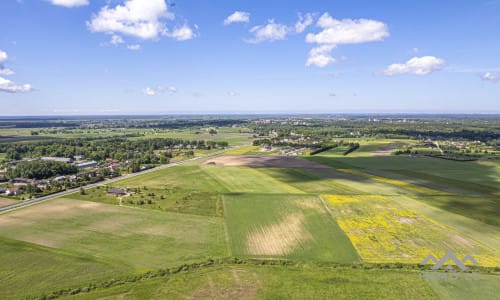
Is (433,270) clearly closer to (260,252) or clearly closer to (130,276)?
(260,252)

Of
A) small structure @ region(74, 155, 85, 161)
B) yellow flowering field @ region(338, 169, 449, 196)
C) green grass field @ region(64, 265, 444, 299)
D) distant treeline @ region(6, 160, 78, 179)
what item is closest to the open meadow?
green grass field @ region(64, 265, 444, 299)

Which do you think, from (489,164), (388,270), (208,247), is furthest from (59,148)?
(489,164)

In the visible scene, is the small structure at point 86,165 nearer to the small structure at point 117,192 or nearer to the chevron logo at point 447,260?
the small structure at point 117,192

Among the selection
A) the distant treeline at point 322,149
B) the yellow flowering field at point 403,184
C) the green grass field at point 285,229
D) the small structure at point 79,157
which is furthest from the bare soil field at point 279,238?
the small structure at point 79,157

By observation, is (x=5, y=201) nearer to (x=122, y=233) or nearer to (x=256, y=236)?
(x=122, y=233)

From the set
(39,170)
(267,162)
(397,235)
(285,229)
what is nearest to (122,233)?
(285,229)

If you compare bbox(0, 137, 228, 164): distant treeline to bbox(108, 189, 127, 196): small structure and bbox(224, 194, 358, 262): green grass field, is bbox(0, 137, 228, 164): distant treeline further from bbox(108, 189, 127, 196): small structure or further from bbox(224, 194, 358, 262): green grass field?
bbox(224, 194, 358, 262): green grass field
